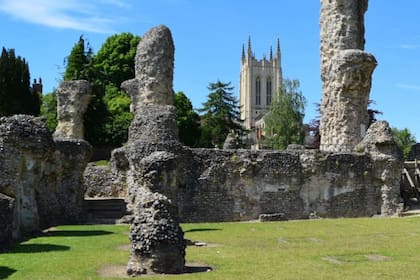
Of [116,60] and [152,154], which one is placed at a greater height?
[116,60]

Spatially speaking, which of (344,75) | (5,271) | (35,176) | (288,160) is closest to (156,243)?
(5,271)

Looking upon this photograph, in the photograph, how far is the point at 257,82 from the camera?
139750 mm

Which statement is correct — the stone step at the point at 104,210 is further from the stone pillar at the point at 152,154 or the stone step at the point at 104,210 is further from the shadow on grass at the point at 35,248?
the shadow on grass at the point at 35,248

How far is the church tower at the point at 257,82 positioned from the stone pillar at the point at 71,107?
10160 centimetres

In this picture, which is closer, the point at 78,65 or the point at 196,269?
the point at 196,269

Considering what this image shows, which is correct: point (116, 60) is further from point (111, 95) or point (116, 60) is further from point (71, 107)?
point (71, 107)

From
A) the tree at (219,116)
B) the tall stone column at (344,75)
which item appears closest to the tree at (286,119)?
the tree at (219,116)

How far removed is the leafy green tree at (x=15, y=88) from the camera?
161 ft

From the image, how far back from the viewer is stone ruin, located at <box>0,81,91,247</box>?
53.7 ft

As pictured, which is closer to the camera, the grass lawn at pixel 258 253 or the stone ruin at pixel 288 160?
the grass lawn at pixel 258 253

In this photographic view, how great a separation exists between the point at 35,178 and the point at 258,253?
27.8 feet

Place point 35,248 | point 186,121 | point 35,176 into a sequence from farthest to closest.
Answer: point 186,121 → point 35,176 → point 35,248

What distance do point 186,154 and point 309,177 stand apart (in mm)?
5388

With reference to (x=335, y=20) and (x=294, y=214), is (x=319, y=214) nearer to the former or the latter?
(x=294, y=214)
